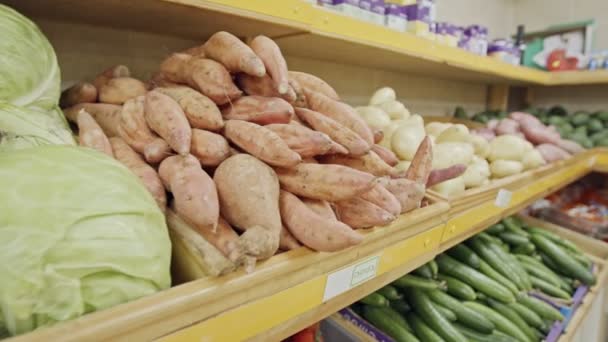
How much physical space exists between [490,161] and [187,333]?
1.35 metres

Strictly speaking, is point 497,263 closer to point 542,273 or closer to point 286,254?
point 542,273

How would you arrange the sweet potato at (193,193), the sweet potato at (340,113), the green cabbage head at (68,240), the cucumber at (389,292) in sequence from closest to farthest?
the green cabbage head at (68,240), the sweet potato at (193,193), the sweet potato at (340,113), the cucumber at (389,292)

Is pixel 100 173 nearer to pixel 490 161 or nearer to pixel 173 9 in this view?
pixel 173 9

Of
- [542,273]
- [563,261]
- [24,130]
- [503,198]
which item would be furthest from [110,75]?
[563,261]

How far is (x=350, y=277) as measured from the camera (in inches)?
24.4

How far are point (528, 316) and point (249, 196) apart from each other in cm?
128

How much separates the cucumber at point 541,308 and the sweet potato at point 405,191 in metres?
0.98

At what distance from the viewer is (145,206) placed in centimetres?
45

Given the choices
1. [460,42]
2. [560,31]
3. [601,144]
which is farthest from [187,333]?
[560,31]

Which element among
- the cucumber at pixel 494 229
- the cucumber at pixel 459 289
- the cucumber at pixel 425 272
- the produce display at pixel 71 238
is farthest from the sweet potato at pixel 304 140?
the cucumber at pixel 494 229

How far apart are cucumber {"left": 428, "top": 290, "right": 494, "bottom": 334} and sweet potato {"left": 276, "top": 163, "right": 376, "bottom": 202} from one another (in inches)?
32.0

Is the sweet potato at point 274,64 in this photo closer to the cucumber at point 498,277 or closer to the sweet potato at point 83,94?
the sweet potato at point 83,94

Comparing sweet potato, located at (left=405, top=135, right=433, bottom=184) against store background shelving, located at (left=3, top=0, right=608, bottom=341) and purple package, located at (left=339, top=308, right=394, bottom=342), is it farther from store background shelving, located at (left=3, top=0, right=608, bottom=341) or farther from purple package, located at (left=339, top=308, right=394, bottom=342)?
purple package, located at (left=339, top=308, right=394, bottom=342)

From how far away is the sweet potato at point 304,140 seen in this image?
578 millimetres
